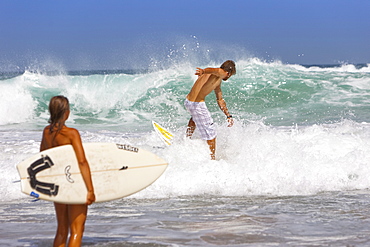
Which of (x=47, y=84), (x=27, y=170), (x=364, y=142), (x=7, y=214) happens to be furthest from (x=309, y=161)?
(x=47, y=84)

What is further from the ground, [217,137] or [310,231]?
[217,137]

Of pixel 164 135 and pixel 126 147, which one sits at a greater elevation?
pixel 164 135

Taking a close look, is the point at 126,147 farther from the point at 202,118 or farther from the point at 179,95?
the point at 179,95

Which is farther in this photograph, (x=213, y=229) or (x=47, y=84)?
(x=47, y=84)

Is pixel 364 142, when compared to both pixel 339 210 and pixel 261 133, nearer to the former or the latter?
pixel 261 133

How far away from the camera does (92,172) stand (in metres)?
3.30

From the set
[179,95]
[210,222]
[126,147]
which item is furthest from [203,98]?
[179,95]

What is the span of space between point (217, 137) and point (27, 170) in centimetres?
432

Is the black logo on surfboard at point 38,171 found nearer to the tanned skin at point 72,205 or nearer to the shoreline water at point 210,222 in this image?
the tanned skin at point 72,205

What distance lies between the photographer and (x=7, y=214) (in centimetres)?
482

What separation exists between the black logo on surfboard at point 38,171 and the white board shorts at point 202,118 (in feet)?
11.3

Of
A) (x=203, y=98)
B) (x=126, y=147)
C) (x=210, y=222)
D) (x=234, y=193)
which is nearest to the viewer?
(x=126, y=147)

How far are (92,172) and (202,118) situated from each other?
330 centimetres

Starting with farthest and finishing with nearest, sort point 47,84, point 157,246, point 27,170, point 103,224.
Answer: point 47,84 → point 103,224 → point 157,246 → point 27,170
